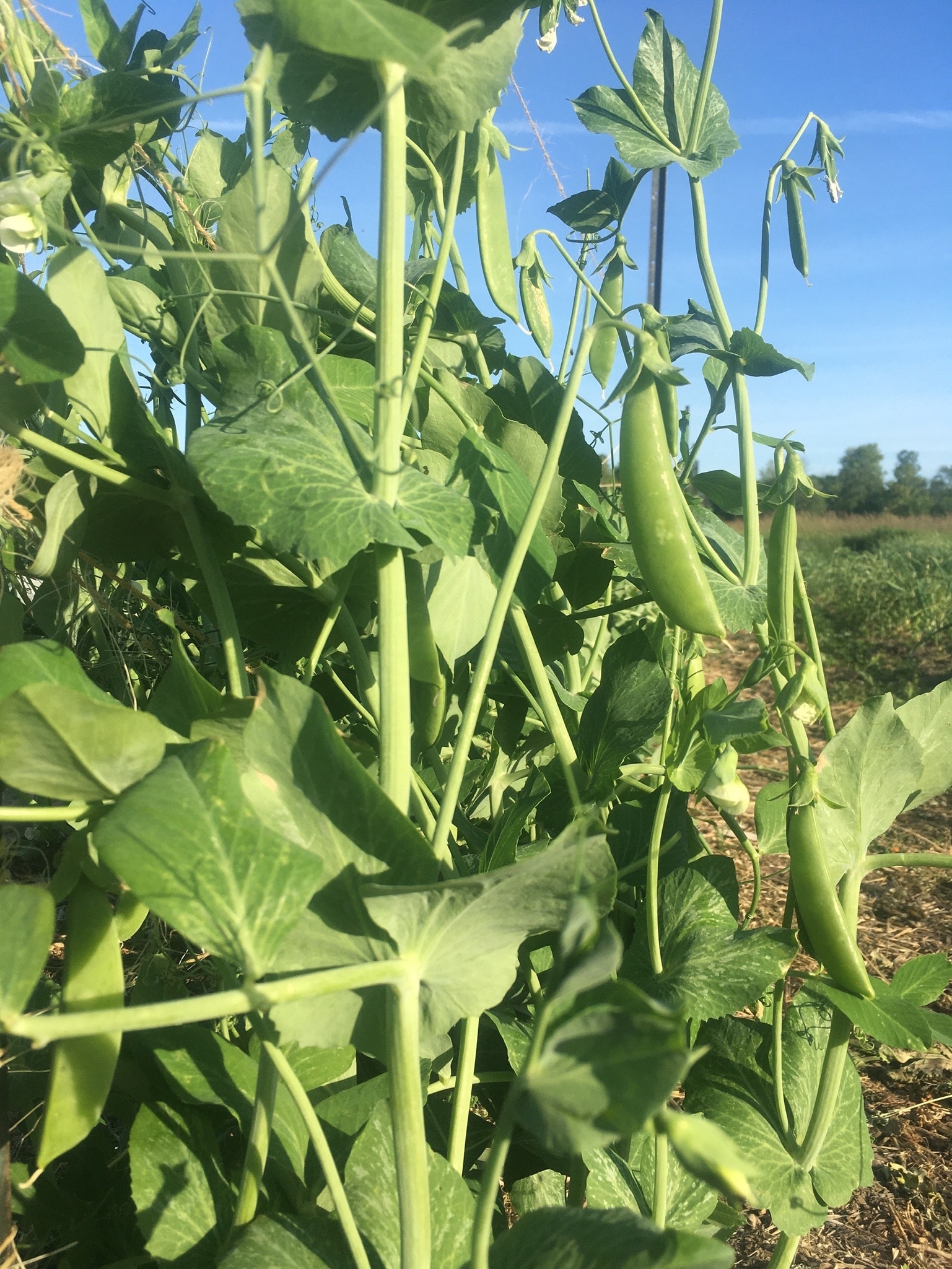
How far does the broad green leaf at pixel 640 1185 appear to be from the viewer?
550mm

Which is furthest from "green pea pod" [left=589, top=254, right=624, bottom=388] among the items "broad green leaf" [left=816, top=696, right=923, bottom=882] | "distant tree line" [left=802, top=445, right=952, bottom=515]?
"distant tree line" [left=802, top=445, right=952, bottom=515]

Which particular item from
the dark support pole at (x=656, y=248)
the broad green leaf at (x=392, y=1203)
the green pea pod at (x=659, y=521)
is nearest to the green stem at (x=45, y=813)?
the broad green leaf at (x=392, y=1203)

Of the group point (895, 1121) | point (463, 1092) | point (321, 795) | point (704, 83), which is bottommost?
point (895, 1121)

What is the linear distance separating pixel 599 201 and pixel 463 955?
1.95 ft

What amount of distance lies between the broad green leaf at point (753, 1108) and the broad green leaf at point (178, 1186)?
13.9 inches

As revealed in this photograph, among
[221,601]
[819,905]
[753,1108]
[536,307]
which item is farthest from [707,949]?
[536,307]

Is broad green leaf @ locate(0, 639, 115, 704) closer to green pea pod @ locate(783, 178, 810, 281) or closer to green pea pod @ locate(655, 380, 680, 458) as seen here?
green pea pod @ locate(655, 380, 680, 458)

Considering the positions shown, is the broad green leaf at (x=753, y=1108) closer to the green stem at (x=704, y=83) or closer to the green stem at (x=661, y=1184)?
the green stem at (x=661, y=1184)

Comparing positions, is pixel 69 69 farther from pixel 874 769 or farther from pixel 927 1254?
pixel 927 1254

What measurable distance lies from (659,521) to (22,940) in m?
0.37

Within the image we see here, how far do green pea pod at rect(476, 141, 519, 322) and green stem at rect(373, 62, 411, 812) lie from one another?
237 millimetres

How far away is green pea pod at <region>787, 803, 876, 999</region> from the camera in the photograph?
54 cm

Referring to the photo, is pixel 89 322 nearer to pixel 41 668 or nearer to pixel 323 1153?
pixel 41 668

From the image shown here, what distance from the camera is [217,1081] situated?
0.50 meters
